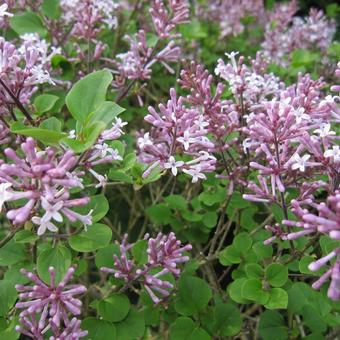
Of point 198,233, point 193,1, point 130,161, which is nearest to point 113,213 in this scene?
point 198,233

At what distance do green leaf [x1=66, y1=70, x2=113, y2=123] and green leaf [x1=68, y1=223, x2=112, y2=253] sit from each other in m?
0.30

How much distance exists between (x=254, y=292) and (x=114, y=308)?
1.38 feet

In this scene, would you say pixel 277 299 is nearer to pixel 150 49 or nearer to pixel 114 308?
pixel 114 308

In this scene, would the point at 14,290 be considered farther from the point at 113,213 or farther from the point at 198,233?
the point at 113,213

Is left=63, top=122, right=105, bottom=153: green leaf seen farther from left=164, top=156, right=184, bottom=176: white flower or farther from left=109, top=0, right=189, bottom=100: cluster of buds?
left=109, top=0, right=189, bottom=100: cluster of buds

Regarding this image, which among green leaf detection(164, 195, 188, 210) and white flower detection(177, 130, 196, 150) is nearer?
white flower detection(177, 130, 196, 150)

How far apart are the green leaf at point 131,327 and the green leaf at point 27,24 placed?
145 centimetres

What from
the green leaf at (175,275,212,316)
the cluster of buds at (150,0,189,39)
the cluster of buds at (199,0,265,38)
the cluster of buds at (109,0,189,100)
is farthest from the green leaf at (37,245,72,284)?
the cluster of buds at (199,0,265,38)

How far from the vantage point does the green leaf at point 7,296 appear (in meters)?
1.48

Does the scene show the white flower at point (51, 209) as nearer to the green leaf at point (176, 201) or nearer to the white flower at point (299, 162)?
the white flower at point (299, 162)

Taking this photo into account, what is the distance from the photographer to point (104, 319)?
150 centimetres

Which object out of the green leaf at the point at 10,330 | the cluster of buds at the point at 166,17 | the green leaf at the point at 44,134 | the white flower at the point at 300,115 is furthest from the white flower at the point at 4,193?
the cluster of buds at the point at 166,17

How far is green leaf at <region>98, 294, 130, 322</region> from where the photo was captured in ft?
4.92

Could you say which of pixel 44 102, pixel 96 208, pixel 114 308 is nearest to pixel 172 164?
pixel 96 208
